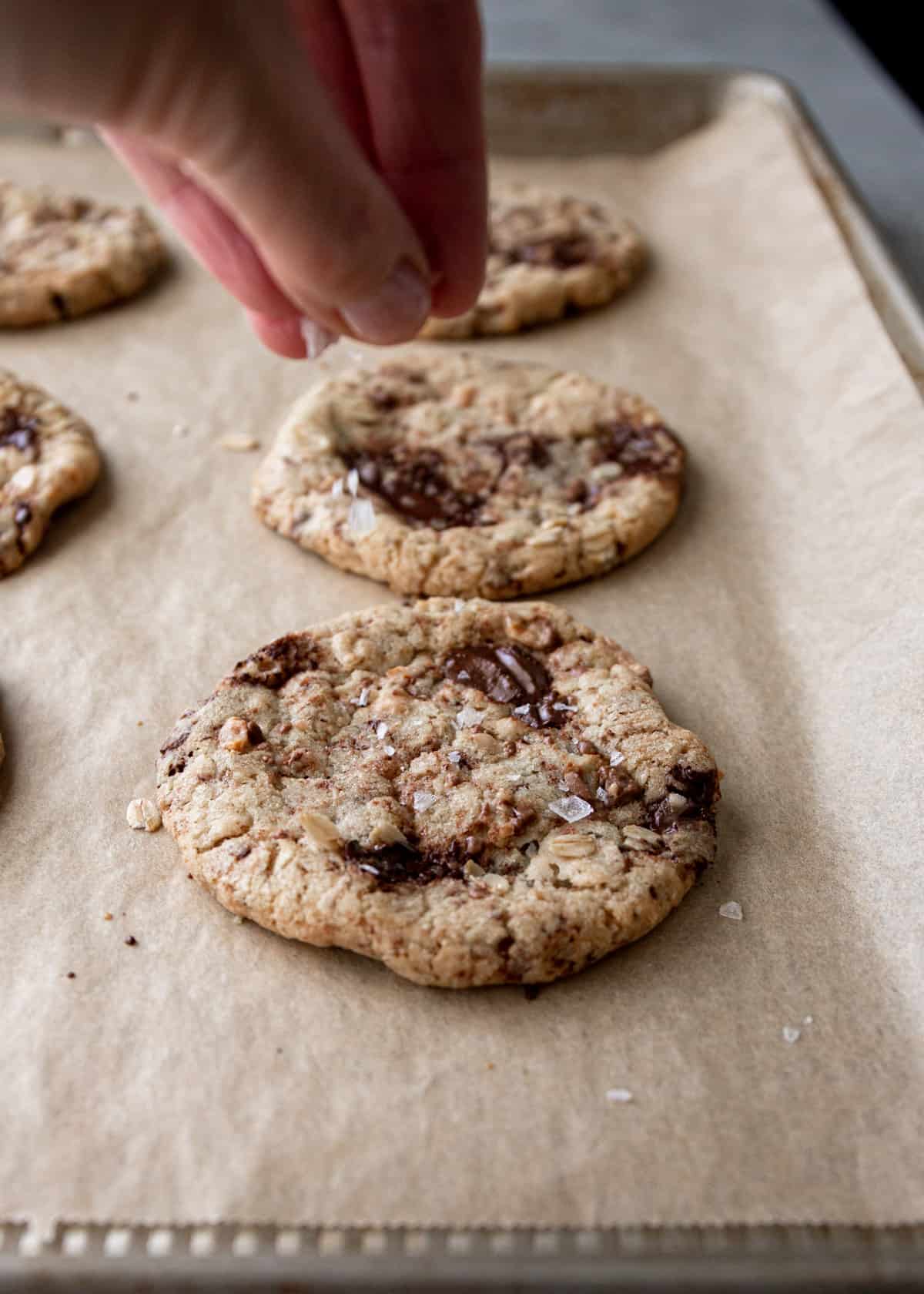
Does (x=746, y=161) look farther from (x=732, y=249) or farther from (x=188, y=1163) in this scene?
(x=188, y=1163)

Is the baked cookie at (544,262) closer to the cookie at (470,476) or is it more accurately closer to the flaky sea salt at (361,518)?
the cookie at (470,476)

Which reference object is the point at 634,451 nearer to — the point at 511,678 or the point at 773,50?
the point at 511,678

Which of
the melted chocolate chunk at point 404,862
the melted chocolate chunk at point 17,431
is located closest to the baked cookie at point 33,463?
the melted chocolate chunk at point 17,431

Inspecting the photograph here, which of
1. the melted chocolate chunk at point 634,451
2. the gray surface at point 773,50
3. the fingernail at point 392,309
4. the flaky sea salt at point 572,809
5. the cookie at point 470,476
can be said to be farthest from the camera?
the gray surface at point 773,50

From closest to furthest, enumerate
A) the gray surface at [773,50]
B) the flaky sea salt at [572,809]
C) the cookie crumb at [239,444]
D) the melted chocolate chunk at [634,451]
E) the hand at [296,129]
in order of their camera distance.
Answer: the hand at [296,129], the flaky sea salt at [572,809], the melted chocolate chunk at [634,451], the cookie crumb at [239,444], the gray surface at [773,50]

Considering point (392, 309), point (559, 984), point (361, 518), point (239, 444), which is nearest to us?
point (392, 309)

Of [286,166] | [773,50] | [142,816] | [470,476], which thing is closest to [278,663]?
[142,816]

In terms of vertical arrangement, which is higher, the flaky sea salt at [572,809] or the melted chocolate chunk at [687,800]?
the flaky sea salt at [572,809]

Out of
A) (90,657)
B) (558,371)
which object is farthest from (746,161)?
(90,657)
